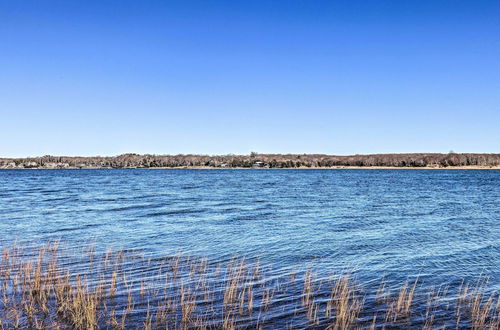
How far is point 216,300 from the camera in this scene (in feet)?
38.0

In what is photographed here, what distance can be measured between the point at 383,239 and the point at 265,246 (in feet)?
22.0

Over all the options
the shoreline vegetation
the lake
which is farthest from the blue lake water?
the shoreline vegetation

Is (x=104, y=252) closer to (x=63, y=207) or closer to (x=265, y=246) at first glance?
(x=265, y=246)

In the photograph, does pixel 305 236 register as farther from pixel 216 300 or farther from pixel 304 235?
pixel 216 300

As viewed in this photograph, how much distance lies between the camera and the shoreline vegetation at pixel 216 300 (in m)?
10.0

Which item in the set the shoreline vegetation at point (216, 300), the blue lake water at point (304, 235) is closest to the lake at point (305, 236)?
the blue lake water at point (304, 235)

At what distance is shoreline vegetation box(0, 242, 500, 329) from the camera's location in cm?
1002

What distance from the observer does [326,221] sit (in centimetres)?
2973

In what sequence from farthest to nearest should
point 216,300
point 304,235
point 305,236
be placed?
point 304,235
point 305,236
point 216,300

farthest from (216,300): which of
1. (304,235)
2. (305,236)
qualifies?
(304,235)

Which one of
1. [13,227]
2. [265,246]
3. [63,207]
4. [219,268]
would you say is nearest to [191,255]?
[219,268]

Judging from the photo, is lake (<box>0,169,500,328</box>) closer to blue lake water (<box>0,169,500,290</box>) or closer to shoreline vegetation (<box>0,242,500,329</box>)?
blue lake water (<box>0,169,500,290</box>)

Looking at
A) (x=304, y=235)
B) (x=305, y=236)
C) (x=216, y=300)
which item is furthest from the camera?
(x=304, y=235)

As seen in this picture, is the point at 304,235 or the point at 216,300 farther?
the point at 304,235
